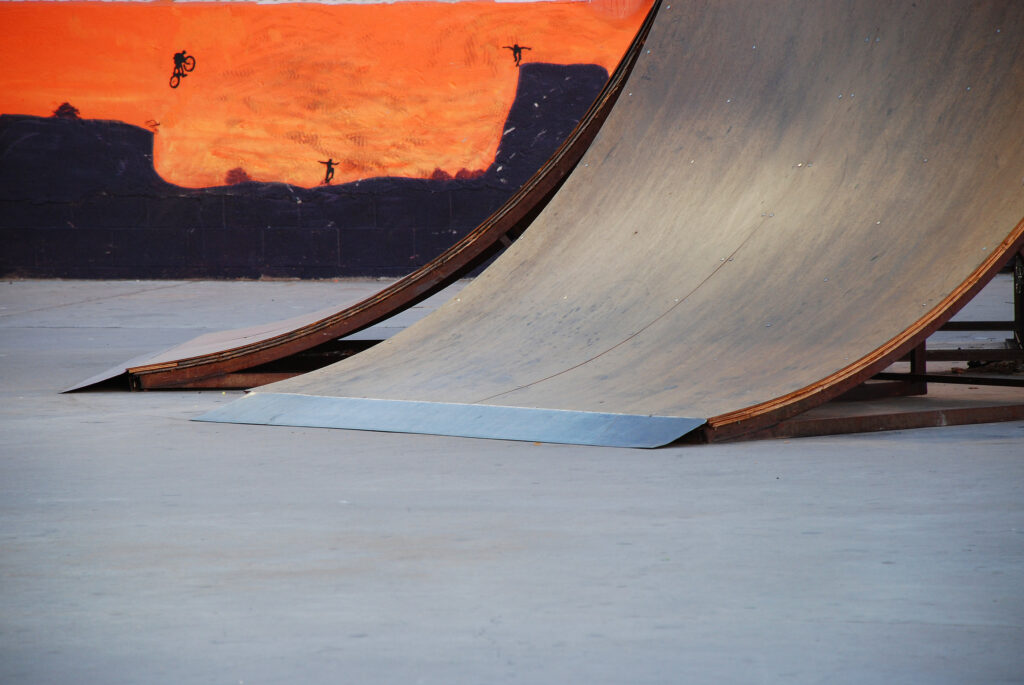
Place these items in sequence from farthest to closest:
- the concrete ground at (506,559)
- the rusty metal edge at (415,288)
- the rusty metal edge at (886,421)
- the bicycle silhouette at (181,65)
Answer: the bicycle silhouette at (181,65), the rusty metal edge at (415,288), the rusty metal edge at (886,421), the concrete ground at (506,559)

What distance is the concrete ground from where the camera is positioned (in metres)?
1.98

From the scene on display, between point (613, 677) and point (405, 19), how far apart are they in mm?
13827

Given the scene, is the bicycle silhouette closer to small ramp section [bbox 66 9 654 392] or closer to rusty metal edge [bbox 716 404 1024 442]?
small ramp section [bbox 66 9 654 392]

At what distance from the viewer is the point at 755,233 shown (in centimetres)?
495

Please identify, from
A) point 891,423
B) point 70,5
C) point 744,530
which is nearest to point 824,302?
point 891,423

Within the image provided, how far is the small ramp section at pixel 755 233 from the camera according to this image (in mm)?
4344

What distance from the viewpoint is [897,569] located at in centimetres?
247

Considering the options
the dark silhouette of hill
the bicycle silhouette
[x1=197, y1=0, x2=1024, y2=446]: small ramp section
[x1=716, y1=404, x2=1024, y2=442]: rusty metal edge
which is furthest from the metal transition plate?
the bicycle silhouette

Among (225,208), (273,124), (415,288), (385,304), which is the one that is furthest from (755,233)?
(225,208)

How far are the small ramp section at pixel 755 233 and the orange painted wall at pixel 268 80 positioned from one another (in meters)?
9.43

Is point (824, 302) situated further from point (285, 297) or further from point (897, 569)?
point (285, 297)

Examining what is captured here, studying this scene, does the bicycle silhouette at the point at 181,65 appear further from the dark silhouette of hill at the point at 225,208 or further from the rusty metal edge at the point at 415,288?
the rusty metal edge at the point at 415,288

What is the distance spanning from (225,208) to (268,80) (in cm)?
144

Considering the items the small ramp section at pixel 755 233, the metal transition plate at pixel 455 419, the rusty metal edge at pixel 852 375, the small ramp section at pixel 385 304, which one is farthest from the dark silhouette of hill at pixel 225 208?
the rusty metal edge at pixel 852 375
